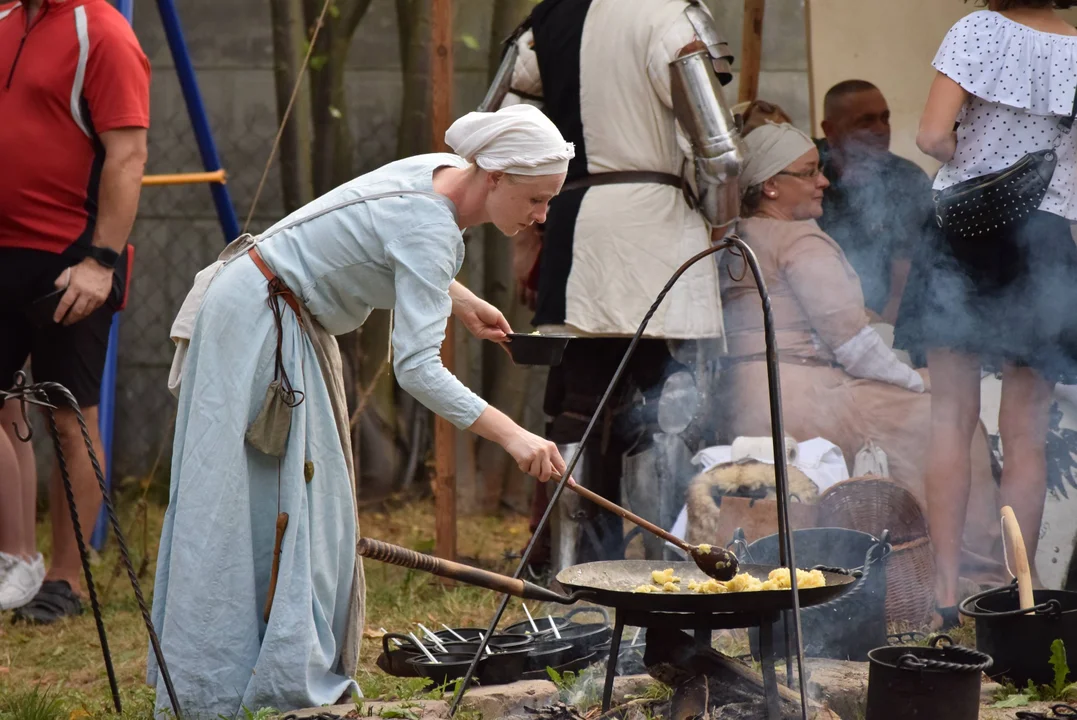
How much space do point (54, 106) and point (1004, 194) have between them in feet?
11.4

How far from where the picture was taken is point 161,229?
800cm

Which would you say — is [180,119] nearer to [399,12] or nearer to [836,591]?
[399,12]

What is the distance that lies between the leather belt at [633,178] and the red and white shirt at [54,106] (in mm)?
1751

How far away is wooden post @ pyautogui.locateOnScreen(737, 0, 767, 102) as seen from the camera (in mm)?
6285

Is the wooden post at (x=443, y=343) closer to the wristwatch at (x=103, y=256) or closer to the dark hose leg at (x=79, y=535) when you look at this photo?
the wristwatch at (x=103, y=256)

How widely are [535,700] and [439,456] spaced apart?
2.10 meters

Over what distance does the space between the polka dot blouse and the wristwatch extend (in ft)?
10.1

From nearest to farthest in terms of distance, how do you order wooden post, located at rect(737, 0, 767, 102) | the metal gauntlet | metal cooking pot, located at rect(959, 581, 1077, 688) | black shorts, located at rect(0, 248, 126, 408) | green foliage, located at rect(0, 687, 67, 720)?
1. green foliage, located at rect(0, 687, 67, 720)
2. metal cooking pot, located at rect(959, 581, 1077, 688)
3. the metal gauntlet
4. black shorts, located at rect(0, 248, 126, 408)
5. wooden post, located at rect(737, 0, 767, 102)

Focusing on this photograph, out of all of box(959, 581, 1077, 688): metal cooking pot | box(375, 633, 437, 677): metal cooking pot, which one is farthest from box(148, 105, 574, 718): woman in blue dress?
box(959, 581, 1077, 688): metal cooking pot

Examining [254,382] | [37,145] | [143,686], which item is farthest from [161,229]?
[254,382]

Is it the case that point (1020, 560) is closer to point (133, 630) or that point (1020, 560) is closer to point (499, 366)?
point (133, 630)

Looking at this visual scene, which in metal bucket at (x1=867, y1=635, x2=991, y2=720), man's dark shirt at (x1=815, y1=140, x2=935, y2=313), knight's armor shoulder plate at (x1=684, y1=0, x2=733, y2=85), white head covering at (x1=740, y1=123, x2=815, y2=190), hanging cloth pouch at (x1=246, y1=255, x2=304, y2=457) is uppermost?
knight's armor shoulder plate at (x1=684, y1=0, x2=733, y2=85)

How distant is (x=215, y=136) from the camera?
25.9 ft

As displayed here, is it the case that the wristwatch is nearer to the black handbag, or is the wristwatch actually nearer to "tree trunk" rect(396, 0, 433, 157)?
"tree trunk" rect(396, 0, 433, 157)
